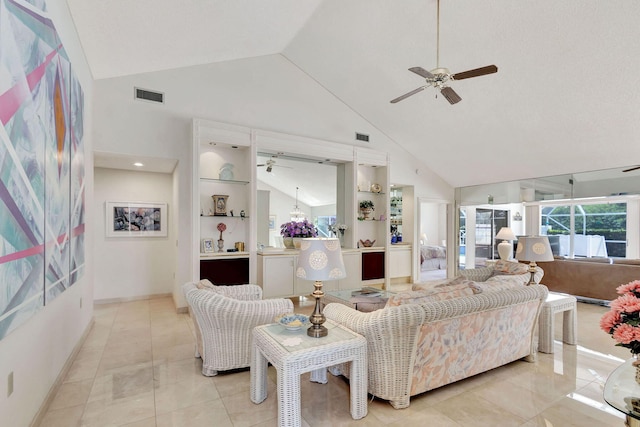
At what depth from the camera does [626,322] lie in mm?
1766

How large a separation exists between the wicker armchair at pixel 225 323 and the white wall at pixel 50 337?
1.03 metres

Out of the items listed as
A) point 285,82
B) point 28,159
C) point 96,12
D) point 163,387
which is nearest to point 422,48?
point 285,82

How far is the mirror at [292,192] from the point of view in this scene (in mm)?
5671

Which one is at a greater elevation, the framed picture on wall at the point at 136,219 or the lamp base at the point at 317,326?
the framed picture on wall at the point at 136,219

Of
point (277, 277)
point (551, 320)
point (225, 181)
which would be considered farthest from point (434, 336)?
point (225, 181)

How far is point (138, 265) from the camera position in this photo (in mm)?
5672

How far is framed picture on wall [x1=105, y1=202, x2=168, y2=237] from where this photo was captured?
216 inches

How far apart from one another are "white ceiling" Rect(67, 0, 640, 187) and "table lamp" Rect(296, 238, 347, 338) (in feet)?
9.32

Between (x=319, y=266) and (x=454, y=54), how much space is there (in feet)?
12.7

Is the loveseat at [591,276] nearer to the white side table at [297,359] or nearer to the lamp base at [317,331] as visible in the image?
the white side table at [297,359]

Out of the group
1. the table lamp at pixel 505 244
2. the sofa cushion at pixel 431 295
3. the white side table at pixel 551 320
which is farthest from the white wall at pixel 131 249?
the table lamp at pixel 505 244

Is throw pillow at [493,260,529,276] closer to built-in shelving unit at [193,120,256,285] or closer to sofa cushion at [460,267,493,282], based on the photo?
sofa cushion at [460,267,493,282]

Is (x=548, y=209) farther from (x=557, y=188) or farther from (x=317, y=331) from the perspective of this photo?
(x=317, y=331)

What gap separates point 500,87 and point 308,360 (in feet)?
15.6
